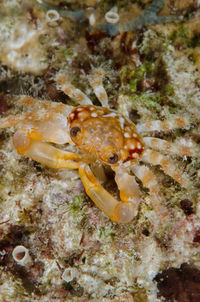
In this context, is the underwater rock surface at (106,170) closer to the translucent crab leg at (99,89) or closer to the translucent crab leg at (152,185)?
the translucent crab leg at (152,185)

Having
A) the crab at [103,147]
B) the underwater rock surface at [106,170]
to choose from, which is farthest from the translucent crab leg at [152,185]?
the underwater rock surface at [106,170]

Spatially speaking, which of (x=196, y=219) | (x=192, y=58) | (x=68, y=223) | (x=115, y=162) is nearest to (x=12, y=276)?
(x=68, y=223)

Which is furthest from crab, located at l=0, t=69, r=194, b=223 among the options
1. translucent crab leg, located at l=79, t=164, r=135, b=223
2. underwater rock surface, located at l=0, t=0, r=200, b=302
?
underwater rock surface, located at l=0, t=0, r=200, b=302

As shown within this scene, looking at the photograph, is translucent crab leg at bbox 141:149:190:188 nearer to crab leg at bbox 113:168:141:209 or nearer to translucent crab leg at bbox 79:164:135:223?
crab leg at bbox 113:168:141:209

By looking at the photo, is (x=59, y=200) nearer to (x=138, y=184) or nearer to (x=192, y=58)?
(x=138, y=184)

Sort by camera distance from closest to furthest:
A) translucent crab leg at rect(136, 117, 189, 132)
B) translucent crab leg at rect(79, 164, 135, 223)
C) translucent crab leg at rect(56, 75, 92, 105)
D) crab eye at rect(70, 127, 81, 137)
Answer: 1. translucent crab leg at rect(79, 164, 135, 223)
2. crab eye at rect(70, 127, 81, 137)
3. translucent crab leg at rect(136, 117, 189, 132)
4. translucent crab leg at rect(56, 75, 92, 105)

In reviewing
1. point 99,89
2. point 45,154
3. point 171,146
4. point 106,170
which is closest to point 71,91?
point 99,89
